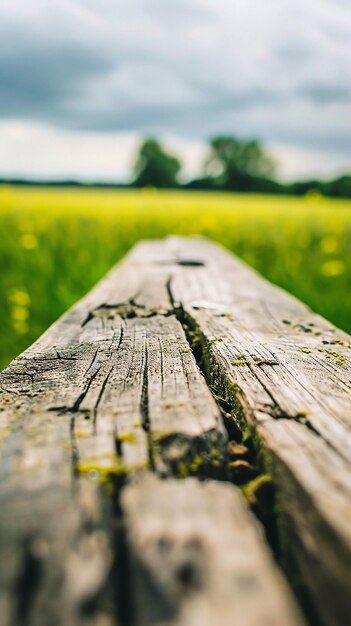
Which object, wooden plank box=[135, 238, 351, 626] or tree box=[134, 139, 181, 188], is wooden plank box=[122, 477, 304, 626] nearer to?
wooden plank box=[135, 238, 351, 626]

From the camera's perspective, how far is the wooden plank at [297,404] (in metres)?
0.51

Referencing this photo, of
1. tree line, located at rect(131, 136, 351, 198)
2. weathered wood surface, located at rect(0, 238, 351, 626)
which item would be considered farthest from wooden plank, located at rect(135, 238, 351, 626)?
tree line, located at rect(131, 136, 351, 198)

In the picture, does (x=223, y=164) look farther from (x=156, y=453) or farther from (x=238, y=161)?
(x=156, y=453)

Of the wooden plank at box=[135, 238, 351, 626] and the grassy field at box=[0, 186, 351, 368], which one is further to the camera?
the grassy field at box=[0, 186, 351, 368]

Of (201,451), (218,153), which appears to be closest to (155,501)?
(201,451)

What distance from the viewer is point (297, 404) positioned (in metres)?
0.81

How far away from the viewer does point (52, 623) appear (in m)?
0.43

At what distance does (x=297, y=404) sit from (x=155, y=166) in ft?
217

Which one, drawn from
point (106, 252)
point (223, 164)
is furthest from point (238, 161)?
point (106, 252)

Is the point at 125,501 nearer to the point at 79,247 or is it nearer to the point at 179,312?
the point at 179,312

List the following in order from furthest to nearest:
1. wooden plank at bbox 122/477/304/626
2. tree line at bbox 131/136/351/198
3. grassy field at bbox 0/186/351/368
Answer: tree line at bbox 131/136/351/198, grassy field at bbox 0/186/351/368, wooden plank at bbox 122/477/304/626

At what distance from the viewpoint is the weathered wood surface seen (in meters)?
0.47

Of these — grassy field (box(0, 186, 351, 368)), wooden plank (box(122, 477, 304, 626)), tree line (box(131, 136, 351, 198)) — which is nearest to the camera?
wooden plank (box(122, 477, 304, 626))

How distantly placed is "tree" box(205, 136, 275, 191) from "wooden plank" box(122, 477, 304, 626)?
197ft
